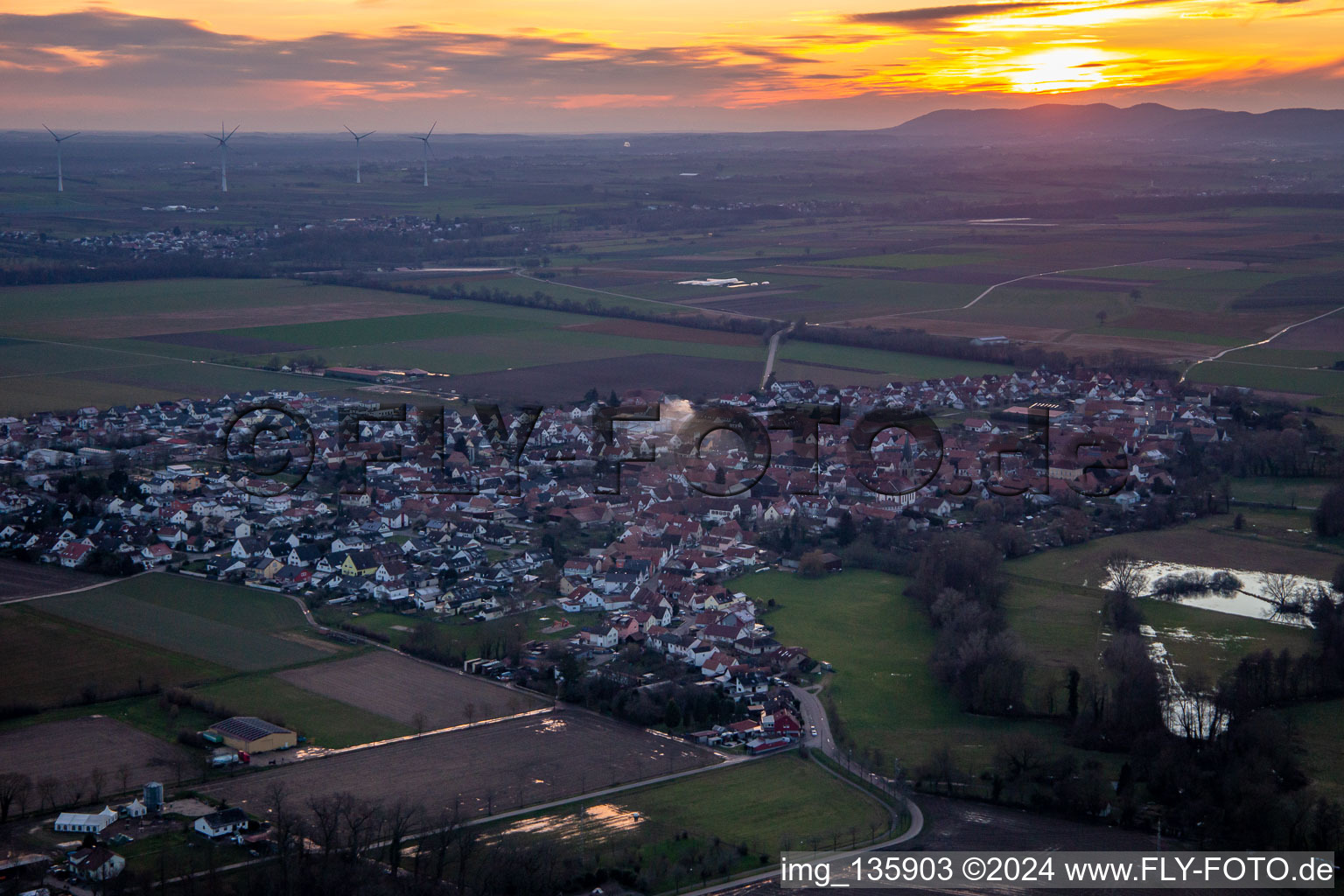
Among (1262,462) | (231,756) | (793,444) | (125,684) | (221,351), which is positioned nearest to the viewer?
(231,756)

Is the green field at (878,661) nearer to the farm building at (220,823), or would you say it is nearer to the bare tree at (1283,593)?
the bare tree at (1283,593)

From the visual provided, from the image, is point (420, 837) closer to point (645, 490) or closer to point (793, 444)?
point (645, 490)

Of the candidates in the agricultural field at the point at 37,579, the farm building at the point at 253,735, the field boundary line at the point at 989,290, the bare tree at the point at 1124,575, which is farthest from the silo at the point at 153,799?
the field boundary line at the point at 989,290

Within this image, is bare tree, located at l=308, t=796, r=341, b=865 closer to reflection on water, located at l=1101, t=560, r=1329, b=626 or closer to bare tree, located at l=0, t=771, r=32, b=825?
bare tree, located at l=0, t=771, r=32, b=825

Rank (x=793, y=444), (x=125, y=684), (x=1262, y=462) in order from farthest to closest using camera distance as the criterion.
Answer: (x=793, y=444)
(x=1262, y=462)
(x=125, y=684)

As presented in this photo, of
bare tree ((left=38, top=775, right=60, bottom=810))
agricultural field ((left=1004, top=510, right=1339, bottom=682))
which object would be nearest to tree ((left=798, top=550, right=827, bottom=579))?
agricultural field ((left=1004, top=510, right=1339, bottom=682))

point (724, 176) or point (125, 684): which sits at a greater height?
point (724, 176)

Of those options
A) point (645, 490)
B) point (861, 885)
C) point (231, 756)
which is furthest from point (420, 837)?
point (645, 490)
